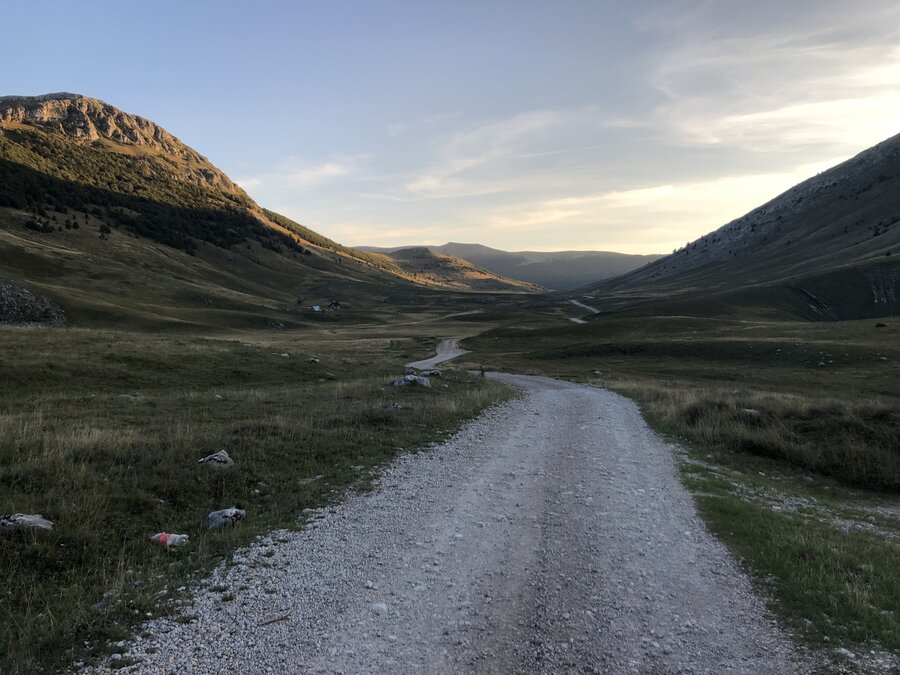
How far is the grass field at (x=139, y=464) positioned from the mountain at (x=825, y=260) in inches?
3932

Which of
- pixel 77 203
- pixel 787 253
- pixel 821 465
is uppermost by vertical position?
pixel 77 203

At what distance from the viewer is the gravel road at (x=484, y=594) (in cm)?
589

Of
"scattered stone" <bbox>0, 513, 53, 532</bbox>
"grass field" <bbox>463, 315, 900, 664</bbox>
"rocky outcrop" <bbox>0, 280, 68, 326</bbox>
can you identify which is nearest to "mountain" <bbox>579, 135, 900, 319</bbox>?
"grass field" <bbox>463, 315, 900, 664</bbox>

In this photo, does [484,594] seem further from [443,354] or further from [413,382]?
[443,354]

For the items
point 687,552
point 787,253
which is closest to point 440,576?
point 687,552

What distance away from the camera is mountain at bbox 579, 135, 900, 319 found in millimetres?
96812

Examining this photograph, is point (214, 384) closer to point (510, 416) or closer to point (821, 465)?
point (510, 416)

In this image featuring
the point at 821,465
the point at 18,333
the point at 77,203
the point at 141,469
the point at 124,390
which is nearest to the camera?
the point at 141,469

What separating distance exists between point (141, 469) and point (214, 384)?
21.1m

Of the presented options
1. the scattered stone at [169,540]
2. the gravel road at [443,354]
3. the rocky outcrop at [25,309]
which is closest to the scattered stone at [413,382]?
the gravel road at [443,354]

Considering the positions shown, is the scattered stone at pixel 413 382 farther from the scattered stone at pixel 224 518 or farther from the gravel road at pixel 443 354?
the scattered stone at pixel 224 518

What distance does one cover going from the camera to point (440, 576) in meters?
7.96

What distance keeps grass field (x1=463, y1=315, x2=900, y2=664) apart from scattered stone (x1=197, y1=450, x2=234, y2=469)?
41.0ft

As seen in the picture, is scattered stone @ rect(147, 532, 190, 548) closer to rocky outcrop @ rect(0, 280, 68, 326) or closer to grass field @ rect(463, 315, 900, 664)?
grass field @ rect(463, 315, 900, 664)
